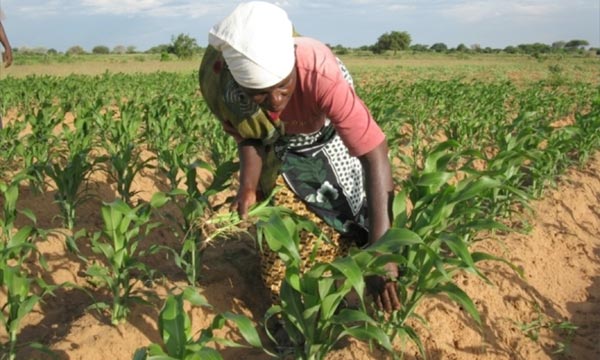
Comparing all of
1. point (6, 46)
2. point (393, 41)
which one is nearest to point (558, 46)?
point (393, 41)

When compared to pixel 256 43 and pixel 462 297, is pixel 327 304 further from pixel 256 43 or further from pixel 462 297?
pixel 256 43

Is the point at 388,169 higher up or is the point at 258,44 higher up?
the point at 258,44

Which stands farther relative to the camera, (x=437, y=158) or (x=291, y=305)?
(x=437, y=158)

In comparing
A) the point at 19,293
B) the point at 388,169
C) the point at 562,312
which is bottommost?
the point at 562,312

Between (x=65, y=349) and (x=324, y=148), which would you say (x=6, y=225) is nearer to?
(x=65, y=349)

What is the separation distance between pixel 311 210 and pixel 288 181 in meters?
0.18

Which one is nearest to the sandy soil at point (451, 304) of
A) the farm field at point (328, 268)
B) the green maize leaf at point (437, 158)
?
the farm field at point (328, 268)

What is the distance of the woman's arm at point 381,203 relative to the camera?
6.91 feet

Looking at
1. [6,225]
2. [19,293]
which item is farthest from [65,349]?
[6,225]

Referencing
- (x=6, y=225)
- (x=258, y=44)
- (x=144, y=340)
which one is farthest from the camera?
(x=6, y=225)

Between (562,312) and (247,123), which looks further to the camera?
(562,312)

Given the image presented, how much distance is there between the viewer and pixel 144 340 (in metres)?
2.55

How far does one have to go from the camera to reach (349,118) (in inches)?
81.0

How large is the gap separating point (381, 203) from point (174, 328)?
2.93 ft
